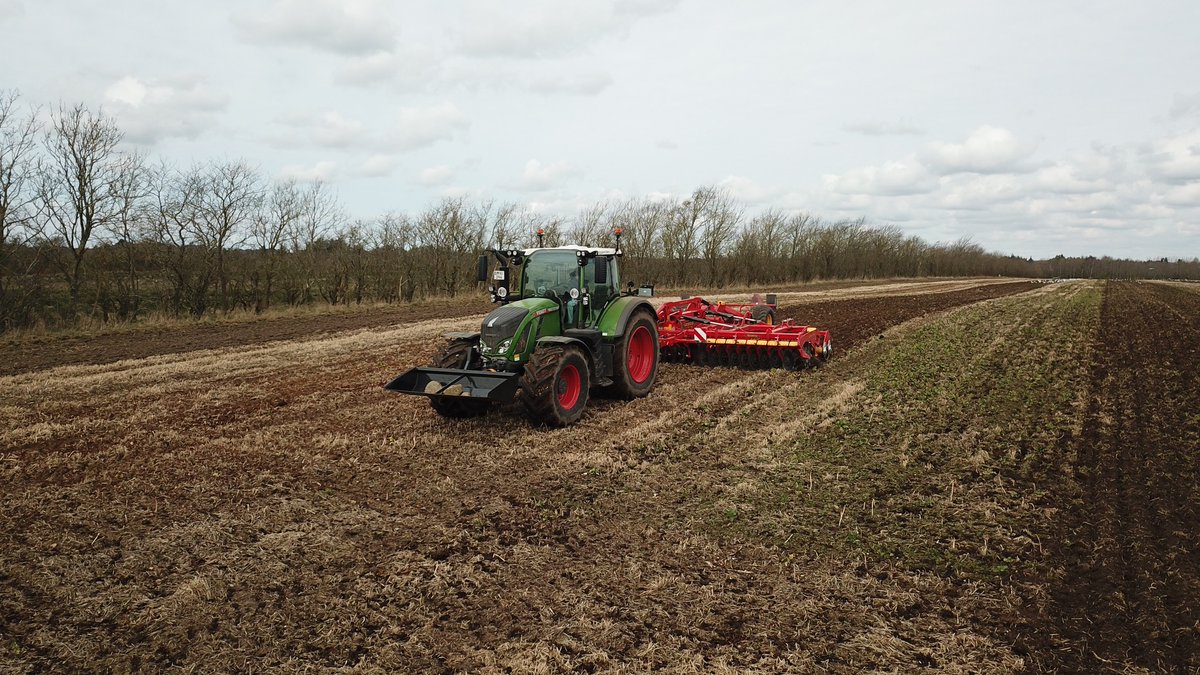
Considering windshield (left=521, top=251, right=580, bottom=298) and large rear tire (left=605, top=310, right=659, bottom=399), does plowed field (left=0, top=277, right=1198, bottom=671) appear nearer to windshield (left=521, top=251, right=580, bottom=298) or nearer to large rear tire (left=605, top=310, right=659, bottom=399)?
large rear tire (left=605, top=310, right=659, bottom=399)

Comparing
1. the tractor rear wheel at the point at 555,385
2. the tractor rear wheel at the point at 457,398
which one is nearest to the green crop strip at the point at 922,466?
the tractor rear wheel at the point at 555,385

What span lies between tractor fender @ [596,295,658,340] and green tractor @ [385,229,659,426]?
15 millimetres

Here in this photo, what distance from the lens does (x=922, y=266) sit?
74312 mm

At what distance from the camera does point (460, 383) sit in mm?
7016

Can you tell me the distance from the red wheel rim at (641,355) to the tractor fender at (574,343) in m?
1.19

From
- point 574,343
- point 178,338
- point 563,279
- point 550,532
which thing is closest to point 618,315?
point 563,279

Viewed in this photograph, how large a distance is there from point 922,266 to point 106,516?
7997cm

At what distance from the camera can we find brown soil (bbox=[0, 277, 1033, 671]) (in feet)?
11.6

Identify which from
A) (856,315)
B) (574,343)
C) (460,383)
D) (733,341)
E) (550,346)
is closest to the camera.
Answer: (460,383)

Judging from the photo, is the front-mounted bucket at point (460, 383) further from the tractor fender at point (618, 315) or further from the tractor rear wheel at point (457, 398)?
the tractor fender at point (618, 315)

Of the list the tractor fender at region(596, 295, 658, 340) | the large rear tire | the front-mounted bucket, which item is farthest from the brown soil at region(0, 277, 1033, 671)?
the tractor fender at region(596, 295, 658, 340)

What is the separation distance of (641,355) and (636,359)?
9 cm

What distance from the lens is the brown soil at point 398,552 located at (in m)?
3.53

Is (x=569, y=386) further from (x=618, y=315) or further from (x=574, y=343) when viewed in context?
(x=618, y=315)
